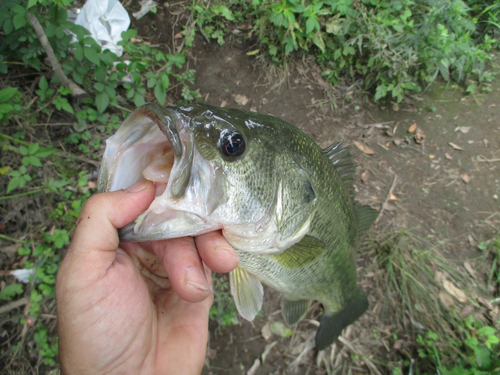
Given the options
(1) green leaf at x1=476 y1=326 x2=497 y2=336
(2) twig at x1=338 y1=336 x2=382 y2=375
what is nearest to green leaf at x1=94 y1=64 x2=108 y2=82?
(2) twig at x1=338 y1=336 x2=382 y2=375

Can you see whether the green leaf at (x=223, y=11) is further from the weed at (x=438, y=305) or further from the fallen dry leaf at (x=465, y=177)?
the fallen dry leaf at (x=465, y=177)

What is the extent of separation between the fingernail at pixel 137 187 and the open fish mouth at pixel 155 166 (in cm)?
3

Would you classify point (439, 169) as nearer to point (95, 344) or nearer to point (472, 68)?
point (472, 68)

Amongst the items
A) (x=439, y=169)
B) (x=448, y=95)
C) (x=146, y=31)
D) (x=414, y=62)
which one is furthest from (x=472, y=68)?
(x=146, y=31)

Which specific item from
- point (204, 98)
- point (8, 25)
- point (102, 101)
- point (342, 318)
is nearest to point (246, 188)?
point (342, 318)

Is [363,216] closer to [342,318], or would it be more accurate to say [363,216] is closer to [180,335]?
[342,318]

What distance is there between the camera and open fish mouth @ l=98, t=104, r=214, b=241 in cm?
92

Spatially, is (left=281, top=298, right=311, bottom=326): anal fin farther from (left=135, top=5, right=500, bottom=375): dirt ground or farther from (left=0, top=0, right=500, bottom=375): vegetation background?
(left=135, top=5, right=500, bottom=375): dirt ground

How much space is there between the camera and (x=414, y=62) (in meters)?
3.36

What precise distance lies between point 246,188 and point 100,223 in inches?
22.7

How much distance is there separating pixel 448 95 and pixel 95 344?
4.86m

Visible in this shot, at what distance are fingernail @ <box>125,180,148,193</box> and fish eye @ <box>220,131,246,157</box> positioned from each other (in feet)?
1.12

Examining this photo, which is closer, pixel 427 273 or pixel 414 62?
pixel 427 273

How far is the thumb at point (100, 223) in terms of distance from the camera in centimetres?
101
